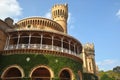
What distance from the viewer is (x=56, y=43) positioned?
1296 inches

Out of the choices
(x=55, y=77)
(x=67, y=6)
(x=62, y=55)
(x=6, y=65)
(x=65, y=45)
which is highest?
(x=67, y=6)

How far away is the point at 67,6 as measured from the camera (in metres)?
64.3

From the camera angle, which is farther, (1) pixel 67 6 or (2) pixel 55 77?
(1) pixel 67 6

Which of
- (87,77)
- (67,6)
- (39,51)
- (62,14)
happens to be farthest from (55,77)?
(67,6)

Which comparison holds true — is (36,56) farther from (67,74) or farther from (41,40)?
(67,74)

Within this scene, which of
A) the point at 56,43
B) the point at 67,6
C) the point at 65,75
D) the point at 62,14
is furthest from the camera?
the point at 67,6

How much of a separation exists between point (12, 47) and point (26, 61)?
357cm

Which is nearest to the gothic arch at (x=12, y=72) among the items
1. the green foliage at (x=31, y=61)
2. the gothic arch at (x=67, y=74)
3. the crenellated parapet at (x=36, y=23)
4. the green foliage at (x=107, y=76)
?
the green foliage at (x=31, y=61)

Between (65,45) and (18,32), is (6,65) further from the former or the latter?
(65,45)

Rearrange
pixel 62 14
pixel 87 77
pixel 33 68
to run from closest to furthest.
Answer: pixel 33 68 < pixel 87 77 < pixel 62 14

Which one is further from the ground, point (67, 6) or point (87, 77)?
point (67, 6)

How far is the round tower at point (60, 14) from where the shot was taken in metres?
59.4

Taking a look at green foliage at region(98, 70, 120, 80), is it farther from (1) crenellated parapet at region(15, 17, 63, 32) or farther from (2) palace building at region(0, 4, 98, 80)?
(2) palace building at region(0, 4, 98, 80)

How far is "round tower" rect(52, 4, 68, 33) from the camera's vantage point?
5941 centimetres
